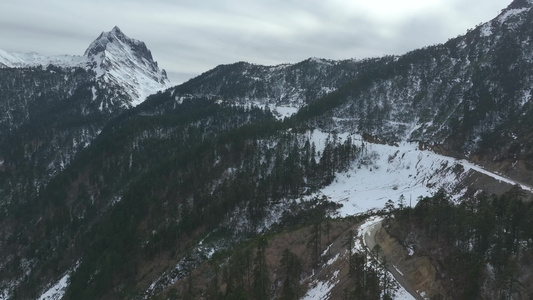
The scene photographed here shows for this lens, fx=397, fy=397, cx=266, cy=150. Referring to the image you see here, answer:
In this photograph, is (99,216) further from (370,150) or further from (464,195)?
(464,195)

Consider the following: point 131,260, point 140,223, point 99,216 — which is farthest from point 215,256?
point 99,216

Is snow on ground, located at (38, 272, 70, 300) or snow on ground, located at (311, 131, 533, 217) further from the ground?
snow on ground, located at (311, 131, 533, 217)

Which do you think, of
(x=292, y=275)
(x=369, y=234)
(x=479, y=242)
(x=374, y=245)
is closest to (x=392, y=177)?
(x=369, y=234)

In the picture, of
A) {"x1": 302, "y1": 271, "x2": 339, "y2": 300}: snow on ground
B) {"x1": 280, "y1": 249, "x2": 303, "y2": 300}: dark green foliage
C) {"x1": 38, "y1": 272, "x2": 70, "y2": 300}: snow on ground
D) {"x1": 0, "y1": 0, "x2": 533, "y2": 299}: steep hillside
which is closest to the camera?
{"x1": 0, "y1": 0, "x2": 533, "y2": 299}: steep hillside

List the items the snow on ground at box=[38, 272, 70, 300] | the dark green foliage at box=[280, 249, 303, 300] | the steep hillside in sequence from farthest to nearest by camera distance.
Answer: the snow on ground at box=[38, 272, 70, 300]
the dark green foliage at box=[280, 249, 303, 300]
the steep hillside

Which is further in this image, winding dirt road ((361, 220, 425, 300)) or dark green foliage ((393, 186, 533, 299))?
winding dirt road ((361, 220, 425, 300))

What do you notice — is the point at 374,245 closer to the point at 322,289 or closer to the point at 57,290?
the point at 322,289

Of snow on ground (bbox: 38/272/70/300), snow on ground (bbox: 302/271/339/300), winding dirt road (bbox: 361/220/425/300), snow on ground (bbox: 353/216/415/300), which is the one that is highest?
winding dirt road (bbox: 361/220/425/300)

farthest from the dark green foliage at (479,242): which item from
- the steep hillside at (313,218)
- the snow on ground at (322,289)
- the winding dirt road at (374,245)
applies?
the snow on ground at (322,289)

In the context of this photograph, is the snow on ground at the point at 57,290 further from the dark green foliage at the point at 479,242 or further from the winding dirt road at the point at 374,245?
the dark green foliage at the point at 479,242

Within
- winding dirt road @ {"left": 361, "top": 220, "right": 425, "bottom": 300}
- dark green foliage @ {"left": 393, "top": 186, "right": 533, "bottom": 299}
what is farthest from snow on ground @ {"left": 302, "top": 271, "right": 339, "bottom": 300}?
dark green foliage @ {"left": 393, "top": 186, "right": 533, "bottom": 299}

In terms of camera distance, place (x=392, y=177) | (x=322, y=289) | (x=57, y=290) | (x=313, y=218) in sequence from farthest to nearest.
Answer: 1. (x=57, y=290)
2. (x=392, y=177)
3. (x=313, y=218)
4. (x=322, y=289)

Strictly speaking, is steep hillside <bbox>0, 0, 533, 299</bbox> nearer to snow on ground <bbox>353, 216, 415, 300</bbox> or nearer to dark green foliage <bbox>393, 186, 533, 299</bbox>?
dark green foliage <bbox>393, 186, 533, 299</bbox>
